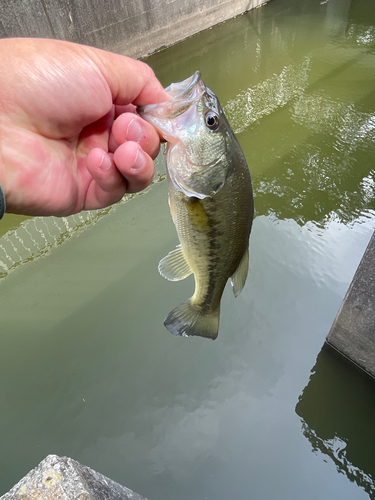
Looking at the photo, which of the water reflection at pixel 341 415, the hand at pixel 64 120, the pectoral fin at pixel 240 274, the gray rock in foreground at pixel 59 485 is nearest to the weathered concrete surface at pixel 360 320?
the water reflection at pixel 341 415

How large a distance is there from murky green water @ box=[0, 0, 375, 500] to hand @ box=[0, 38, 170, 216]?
214cm

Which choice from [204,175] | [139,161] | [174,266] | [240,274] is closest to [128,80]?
[139,161]

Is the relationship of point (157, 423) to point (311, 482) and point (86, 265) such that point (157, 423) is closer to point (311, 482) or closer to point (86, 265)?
point (311, 482)

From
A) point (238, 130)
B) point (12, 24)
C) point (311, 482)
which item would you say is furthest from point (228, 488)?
point (12, 24)

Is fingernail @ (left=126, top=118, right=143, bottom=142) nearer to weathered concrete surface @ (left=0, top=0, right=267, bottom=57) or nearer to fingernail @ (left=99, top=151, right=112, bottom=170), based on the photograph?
fingernail @ (left=99, top=151, right=112, bottom=170)

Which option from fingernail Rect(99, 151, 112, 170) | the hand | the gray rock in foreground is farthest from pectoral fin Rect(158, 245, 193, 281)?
the gray rock in foreground

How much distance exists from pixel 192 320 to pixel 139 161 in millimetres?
920

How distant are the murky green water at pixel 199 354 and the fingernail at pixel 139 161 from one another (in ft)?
7.67

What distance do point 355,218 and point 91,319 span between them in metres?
3.53

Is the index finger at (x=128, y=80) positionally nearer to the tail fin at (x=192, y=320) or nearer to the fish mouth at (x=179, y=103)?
the fish mouth at (x=179, y=103)

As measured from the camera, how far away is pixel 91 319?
12.3 feet

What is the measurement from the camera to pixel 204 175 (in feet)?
5.18

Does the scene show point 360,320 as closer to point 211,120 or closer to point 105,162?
point 211,120

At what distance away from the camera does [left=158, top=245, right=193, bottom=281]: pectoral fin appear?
74.5 inches
